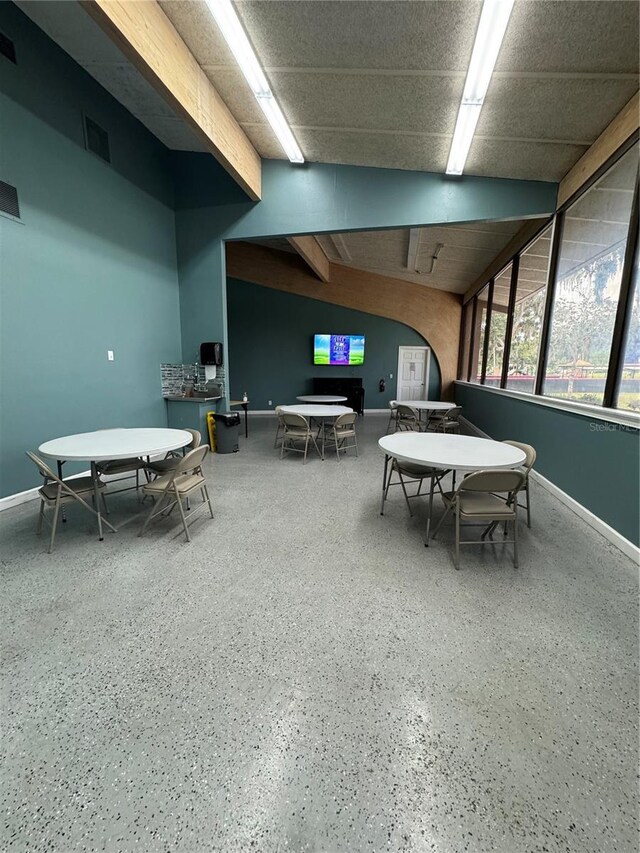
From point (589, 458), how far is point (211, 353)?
4987 mm

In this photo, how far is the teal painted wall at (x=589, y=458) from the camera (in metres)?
2.54

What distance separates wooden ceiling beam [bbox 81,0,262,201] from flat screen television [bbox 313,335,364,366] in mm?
5384

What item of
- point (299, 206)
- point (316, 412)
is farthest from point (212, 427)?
point (299, 206)

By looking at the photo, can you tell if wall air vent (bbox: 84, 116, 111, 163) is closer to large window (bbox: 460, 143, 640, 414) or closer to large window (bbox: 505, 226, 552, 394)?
large window (bbox: 460, 143, 640, 414)

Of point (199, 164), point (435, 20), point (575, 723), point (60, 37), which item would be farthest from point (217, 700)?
point (199, 164)

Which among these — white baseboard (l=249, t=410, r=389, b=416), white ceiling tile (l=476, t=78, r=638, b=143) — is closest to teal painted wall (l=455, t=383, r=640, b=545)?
white ceiling tile (l=476, t=78, r=638, b=143)

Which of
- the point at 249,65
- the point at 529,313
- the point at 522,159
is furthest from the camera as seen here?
the point at 529,313

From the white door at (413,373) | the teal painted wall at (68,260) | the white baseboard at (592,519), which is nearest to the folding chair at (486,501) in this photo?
the white baseboard at (592,519)

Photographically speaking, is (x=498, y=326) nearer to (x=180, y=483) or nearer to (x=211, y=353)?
(x=211, y=353)

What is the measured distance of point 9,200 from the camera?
3.04m

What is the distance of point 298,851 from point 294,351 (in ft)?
30.9

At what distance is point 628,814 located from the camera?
108 cm

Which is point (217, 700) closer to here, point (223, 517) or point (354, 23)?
point (223, 517)

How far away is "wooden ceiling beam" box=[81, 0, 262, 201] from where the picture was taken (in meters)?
2.34
